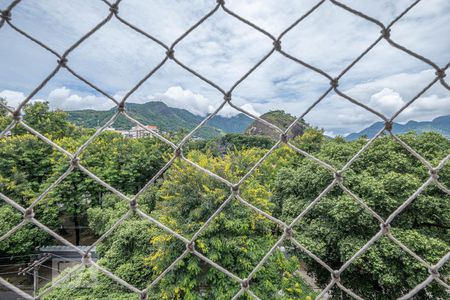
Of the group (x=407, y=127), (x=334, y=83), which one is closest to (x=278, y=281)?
(x=407, y=127)

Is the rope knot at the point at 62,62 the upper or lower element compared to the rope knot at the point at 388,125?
lower

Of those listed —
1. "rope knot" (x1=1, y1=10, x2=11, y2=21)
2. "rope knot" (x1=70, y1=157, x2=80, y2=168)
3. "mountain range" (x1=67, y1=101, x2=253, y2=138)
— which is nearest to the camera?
"rope knot" (x1=1, y1=10, x2=11, y2=21)

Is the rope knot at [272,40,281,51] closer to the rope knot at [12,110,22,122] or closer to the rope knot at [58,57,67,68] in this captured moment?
the rope knot at [58,57,67,68]

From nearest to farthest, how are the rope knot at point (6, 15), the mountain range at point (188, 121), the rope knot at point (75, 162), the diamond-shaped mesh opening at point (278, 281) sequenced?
1. the rope knot at point (6, 15)
2. the rope knot at point (75, 162)
3. the mountain range at point (188, 121)
4. the diamond-shaped mesh opening at point (278, 281)

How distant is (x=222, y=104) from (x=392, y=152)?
20.3 feet

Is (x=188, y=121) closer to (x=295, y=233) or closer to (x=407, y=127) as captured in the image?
(x=295, y=233)

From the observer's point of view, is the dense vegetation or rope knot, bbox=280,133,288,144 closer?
rope knot, bbox=280,133,288,144

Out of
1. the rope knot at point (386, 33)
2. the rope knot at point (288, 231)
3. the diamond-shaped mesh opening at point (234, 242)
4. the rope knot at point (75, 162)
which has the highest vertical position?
the rope knot at point (386, 33)

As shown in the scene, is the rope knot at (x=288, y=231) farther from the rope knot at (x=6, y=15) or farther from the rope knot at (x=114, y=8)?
the rope knot at (x=6, y=15)

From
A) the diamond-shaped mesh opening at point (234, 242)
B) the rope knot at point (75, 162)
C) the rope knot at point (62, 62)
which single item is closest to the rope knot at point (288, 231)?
the rope knot at point (75, 162)

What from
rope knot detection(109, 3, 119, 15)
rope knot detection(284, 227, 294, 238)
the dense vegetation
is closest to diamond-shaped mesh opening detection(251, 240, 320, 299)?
the dense vegetation

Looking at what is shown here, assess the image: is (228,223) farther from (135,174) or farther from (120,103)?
(135,174)

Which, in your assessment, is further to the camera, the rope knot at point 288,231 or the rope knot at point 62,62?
the rope knot at point 288,231

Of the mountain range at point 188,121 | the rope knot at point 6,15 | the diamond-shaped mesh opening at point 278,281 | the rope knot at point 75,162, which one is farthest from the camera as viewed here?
the diamond-shaped mesh opening at point 278,281
